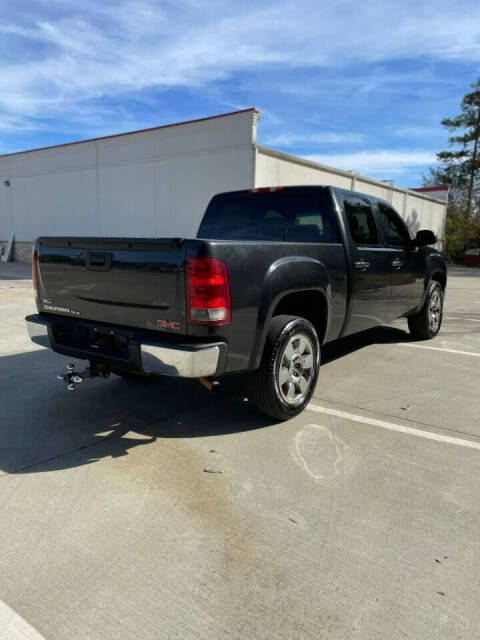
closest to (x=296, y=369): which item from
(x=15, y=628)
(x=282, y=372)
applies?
(x=282, y=372)

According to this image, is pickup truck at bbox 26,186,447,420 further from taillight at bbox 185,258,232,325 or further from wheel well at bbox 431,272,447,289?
wheel well at bbox 431,272,447,289

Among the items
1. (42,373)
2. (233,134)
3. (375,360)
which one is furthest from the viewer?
(233,134)

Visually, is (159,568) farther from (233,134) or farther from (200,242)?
(233,134)

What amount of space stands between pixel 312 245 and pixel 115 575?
2777 millimetres

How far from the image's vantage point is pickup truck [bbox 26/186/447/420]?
10.2ft

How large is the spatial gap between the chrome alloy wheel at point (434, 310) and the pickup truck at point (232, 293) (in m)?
1.99

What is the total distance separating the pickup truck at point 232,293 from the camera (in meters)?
3.12

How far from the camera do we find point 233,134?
15250 mm

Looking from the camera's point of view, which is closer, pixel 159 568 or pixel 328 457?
pixel 159 568

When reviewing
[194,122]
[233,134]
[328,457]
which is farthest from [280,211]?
[194,122]

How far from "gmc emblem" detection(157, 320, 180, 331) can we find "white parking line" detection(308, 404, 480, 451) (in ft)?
5.51

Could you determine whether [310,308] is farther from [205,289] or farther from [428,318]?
[428,318]

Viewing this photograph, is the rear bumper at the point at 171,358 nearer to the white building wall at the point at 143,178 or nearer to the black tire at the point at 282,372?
the black tire at the point at 282,372

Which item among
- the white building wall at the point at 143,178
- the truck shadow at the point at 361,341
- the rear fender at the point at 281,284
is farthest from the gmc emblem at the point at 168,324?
the white building wall at the point at 143,178
